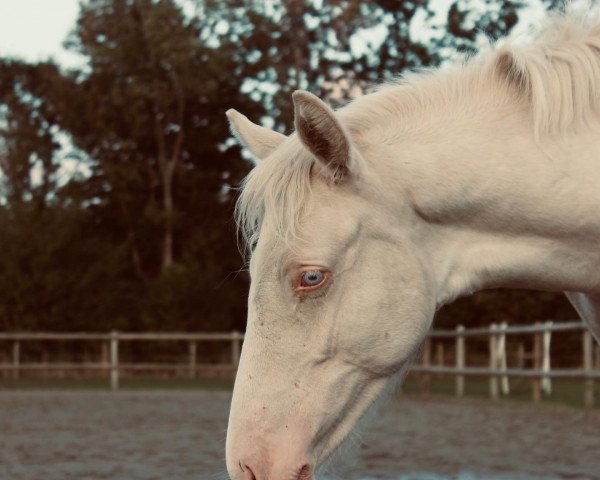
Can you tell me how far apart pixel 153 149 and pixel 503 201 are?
32158 mm

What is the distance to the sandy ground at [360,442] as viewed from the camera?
638 centimetres

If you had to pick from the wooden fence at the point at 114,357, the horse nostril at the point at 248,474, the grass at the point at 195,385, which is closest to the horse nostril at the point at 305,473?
the horse nostril at the point at 248,474

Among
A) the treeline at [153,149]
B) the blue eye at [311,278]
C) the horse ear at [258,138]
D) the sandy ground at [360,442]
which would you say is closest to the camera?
the blue eye at [311,278]

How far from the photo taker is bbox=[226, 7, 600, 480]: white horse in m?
2.43

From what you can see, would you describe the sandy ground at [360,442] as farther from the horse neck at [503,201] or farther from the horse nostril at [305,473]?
the horse neck at [503,201]

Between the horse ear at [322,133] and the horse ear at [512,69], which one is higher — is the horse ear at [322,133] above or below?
below

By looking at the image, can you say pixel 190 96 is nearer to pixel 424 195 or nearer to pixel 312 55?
pixel 312 55

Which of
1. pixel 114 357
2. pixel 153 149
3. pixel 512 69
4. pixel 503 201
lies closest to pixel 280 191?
pixel 503 201

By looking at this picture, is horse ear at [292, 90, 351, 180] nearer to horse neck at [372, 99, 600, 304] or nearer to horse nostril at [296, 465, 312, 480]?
horse neck at [372, 99, 600, 304]

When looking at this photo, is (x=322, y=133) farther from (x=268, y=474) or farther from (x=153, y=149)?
(x=153, y=149)

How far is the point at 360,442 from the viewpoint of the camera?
2.57 m

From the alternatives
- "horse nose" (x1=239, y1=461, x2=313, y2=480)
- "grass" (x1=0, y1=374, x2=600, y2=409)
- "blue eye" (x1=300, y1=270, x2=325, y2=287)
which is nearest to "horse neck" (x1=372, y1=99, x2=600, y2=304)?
"blue eye" (x1=300, y1=270, x2=325, y2=287)

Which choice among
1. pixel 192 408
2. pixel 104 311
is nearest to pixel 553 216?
pixel 192 408

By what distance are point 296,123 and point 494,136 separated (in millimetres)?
573
